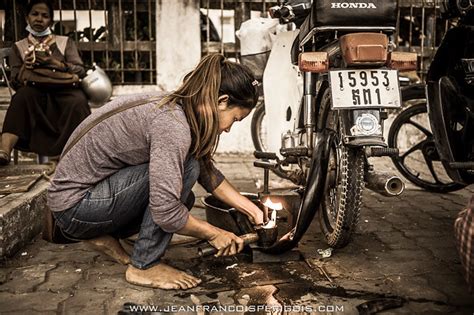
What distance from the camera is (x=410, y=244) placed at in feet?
10.7

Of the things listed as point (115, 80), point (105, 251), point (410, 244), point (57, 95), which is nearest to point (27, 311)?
point (105, 251)

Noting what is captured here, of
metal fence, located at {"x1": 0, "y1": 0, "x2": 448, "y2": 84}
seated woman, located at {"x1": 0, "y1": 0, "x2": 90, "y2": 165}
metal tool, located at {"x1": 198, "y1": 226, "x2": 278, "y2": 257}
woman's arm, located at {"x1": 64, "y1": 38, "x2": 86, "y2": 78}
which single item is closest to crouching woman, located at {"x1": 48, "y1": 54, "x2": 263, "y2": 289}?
metal tool, located at {"x1": 198, "y1": 226, "x2": 278, "y2": 257}

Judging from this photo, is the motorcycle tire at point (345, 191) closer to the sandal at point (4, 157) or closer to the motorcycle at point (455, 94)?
the motorcycle at point (455, 94)

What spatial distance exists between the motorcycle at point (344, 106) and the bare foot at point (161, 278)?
1.63ft

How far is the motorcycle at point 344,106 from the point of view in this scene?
2.72 meters

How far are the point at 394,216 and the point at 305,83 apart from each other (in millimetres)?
1226

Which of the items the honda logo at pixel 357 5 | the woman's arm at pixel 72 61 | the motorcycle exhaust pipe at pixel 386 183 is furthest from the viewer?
the woman's arm at pixel 72 61

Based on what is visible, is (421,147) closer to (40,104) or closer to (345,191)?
(345,191)

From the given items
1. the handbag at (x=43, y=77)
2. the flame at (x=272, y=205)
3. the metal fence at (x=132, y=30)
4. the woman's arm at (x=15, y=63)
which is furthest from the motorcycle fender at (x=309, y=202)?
the metal fence at (x=132, y=30)

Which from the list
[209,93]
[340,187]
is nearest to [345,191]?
[340,187]

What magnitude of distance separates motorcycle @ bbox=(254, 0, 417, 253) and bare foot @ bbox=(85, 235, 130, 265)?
2.56ft

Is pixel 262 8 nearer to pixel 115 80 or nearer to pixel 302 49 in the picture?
pixel 115 80

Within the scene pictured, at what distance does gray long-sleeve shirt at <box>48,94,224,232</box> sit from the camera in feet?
7.57

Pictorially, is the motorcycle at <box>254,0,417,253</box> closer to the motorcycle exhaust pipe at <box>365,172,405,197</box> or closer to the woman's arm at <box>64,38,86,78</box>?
the motorcycle exhaust pipe at <box>365,172,405,197</box>
